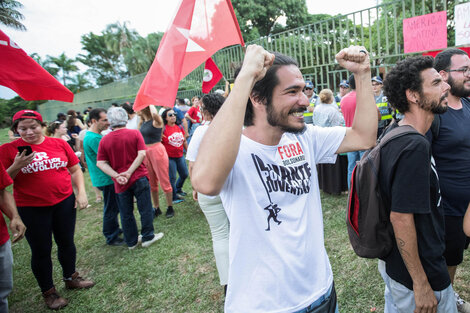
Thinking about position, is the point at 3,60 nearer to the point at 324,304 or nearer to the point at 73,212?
the point at 73,212

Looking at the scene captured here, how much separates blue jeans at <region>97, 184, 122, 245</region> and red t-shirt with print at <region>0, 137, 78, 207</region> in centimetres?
137

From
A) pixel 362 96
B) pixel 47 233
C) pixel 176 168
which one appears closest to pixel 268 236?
pixel 362 96

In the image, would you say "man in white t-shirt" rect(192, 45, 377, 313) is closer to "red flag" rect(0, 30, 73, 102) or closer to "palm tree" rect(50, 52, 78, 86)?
"red flag" rect(0, 30, 73, 102)

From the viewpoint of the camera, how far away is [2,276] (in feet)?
8.15

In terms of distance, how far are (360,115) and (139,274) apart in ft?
11.5

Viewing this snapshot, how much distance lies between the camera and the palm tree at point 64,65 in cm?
5656

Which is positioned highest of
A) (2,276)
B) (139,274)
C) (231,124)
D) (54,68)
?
(54,68)

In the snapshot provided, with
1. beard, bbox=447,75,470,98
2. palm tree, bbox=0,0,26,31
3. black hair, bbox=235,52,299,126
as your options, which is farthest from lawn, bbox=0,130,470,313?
palm tree, bbox=0,0,26,31

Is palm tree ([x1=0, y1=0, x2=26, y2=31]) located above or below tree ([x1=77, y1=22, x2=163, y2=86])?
below

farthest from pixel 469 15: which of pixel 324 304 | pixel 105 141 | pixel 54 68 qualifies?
pixel 54 68

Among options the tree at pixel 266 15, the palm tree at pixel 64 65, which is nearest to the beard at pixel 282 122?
the tree at pixel 266 15

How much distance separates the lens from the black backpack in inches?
62.3

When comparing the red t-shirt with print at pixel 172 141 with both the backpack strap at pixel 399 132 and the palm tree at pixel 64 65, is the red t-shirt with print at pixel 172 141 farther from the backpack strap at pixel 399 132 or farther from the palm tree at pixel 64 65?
the palm tree at pixel 64 65

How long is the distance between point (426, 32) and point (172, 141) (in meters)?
5.36
